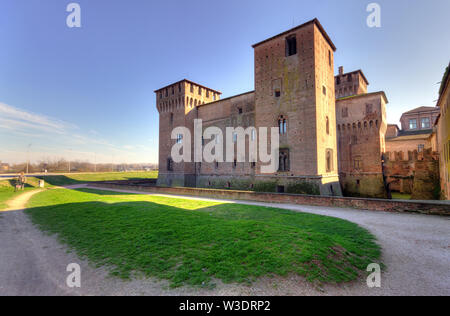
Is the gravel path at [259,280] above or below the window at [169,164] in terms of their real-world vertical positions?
below

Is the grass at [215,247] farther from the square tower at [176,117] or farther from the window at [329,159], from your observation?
the square tower at [176,117]

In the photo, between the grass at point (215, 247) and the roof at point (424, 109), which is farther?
the roof at point (424, 109)

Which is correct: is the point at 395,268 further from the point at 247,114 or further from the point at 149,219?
the point at 247,114

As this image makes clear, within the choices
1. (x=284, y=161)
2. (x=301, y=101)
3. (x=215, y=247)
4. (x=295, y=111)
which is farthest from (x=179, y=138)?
(x=215, y=247)

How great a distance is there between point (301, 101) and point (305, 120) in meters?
1.82

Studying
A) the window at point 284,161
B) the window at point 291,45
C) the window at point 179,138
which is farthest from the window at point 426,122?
the window at point 179,138

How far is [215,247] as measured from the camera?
17.9ft

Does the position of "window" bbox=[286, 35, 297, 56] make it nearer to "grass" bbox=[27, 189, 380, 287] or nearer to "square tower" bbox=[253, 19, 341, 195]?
"square tower" bbox=[253, 19, 341, 195]

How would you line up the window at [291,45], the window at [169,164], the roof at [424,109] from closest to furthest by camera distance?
the window at [291,45] < the window at [169,164] < the roof at [424,109]

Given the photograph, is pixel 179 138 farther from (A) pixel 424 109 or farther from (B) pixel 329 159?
(A) pixel 424 109

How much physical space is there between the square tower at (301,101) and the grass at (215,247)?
29.7 feet

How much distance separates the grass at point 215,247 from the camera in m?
4.26

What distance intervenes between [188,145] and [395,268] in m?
25.9
